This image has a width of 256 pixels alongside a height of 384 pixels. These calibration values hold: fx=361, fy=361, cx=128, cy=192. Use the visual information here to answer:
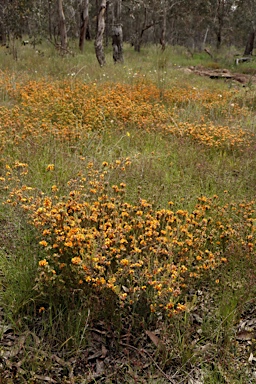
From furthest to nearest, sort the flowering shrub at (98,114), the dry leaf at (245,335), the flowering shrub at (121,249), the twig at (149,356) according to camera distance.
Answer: the flowering shrub at (98,114) < the dry leaf at (245,335) < the flowering shrub at (121,249) < the twig at (149,356)

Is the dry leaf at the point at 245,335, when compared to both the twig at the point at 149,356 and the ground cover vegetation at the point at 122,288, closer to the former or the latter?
the ground cover vegetation at the point at 122,288

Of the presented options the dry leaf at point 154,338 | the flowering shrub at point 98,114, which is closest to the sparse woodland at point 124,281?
the dry leaf at point 154,338

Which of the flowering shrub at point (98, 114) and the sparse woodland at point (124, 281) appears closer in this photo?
the sparse woodland at point (124, 281)

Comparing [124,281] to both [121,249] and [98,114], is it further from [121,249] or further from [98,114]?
[98,114]

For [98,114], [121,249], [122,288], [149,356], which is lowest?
[149,356]

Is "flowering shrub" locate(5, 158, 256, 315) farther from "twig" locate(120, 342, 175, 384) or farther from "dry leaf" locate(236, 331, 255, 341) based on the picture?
"dry leaf" locate(236, 331, 255, 341)

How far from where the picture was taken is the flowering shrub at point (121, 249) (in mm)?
2125

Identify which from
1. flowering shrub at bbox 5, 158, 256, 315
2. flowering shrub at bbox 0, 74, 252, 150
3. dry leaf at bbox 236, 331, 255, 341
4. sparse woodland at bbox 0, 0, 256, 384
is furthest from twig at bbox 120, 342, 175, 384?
flowering shrub at bbox 0, 74, 252, 150

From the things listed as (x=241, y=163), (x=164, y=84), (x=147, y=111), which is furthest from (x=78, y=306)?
(x=164, y=84)

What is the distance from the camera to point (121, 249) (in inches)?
88.7

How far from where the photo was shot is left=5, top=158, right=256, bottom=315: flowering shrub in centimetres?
212

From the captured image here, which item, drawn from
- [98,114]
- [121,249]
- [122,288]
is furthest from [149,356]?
[98,114]

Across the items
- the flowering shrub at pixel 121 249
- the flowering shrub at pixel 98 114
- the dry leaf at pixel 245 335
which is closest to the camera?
the flowering shrub at pixel 121 249

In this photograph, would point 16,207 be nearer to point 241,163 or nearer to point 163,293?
point 163,293
